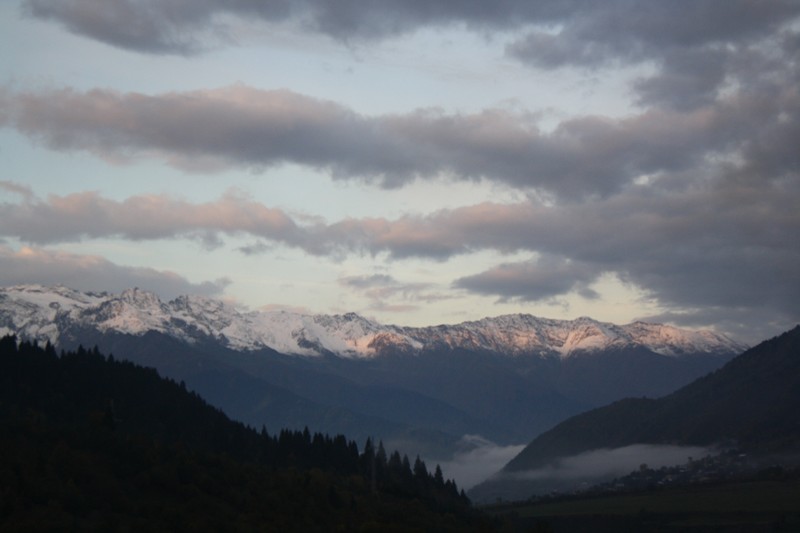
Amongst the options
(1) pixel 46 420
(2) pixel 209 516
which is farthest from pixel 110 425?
(2) pixel 209 516

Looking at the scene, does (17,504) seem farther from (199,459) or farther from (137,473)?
(199,459)

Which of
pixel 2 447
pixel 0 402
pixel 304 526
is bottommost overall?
pixel 304 526

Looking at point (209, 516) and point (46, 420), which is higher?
point (46, 420)

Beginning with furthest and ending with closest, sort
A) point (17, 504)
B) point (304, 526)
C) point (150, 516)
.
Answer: point (304, 526), point (150, 516), point (17, 504)

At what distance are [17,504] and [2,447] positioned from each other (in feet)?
69.0

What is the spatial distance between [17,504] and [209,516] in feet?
93.4

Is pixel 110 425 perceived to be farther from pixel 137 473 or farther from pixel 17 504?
pixel 17 504

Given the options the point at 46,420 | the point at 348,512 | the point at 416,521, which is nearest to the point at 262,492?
the point at 348,512

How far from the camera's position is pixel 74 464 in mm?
156875

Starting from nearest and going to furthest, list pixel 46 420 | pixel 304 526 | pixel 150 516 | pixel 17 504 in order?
pixel 17 504 → pixel 150 516 → pixel 304 526 → pixel 46 420

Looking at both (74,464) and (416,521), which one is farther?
(416,521)

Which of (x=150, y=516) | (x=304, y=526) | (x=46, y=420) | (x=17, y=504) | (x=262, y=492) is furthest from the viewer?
(x=46, y=420)

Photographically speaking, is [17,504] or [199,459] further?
[199,459]

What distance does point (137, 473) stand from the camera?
166375mm
